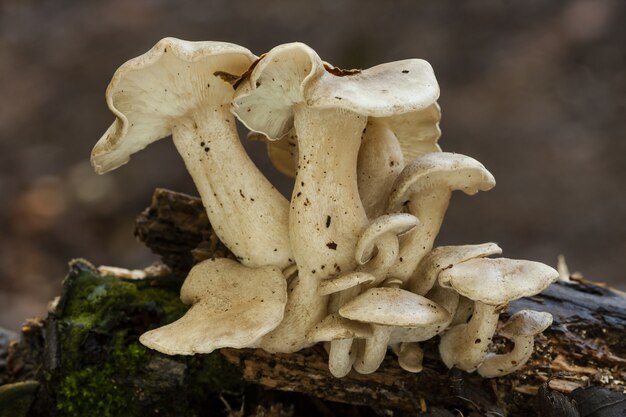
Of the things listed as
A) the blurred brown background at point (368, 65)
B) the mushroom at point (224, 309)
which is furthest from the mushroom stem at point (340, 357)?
the blurred brown background at point (368, 65)

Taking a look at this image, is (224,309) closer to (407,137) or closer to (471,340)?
(471,340)

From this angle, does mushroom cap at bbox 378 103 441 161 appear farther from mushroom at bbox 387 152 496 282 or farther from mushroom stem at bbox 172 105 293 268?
mushroom stem at bbox 172 105 293 268

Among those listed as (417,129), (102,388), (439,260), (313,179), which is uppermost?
(417,129)

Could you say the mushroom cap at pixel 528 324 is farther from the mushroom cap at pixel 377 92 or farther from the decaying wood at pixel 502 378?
the mushroom cap at pixel 377 92

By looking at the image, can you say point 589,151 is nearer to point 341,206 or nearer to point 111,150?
point 341,206

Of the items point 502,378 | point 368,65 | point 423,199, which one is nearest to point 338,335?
point 423,199

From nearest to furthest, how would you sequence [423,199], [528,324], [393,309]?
1. [393,309]
2. [528,324]
3. [423,199]

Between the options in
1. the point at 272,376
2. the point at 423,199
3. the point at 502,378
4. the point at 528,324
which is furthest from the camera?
the point at 272,376

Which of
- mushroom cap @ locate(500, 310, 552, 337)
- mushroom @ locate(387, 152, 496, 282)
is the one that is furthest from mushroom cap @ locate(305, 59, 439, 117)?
mushroom cap @ locate(500, 310, 552, 337)
